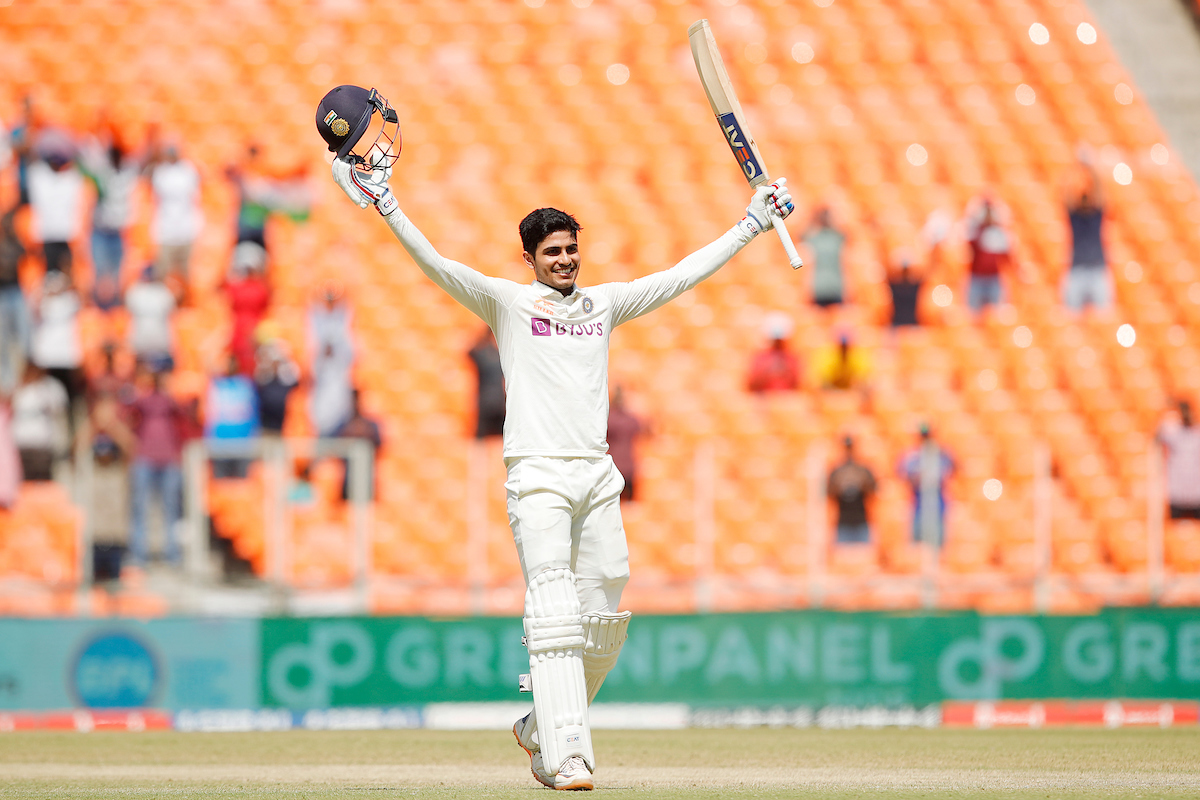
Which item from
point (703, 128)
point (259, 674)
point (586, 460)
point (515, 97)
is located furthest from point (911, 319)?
point (586, 460)

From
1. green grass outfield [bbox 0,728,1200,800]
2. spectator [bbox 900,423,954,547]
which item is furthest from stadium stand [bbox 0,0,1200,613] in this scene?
green grass outfield [bbox 0,728,1200,800]

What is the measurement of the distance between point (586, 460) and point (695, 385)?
8.60 meters

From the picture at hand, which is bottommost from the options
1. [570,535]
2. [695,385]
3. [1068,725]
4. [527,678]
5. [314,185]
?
[1068,725]

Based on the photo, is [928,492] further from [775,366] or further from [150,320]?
[150,320]

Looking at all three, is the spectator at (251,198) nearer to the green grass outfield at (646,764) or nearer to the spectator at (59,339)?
the spectator at (59,339)

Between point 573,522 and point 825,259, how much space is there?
9.07m

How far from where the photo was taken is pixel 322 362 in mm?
13258

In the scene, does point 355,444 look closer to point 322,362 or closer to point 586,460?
point 322,362

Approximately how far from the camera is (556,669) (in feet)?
18.7

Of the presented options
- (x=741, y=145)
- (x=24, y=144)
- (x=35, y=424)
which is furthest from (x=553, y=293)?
(x=24, y=144)

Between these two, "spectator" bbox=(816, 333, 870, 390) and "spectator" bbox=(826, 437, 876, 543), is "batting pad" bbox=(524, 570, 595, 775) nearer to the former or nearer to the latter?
"spectator" bbox=(826, 437, 876, 543)

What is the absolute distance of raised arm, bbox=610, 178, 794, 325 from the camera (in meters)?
6.08

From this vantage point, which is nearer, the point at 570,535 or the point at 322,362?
the point at 570,535

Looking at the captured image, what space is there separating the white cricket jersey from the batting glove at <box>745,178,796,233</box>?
73 cm
